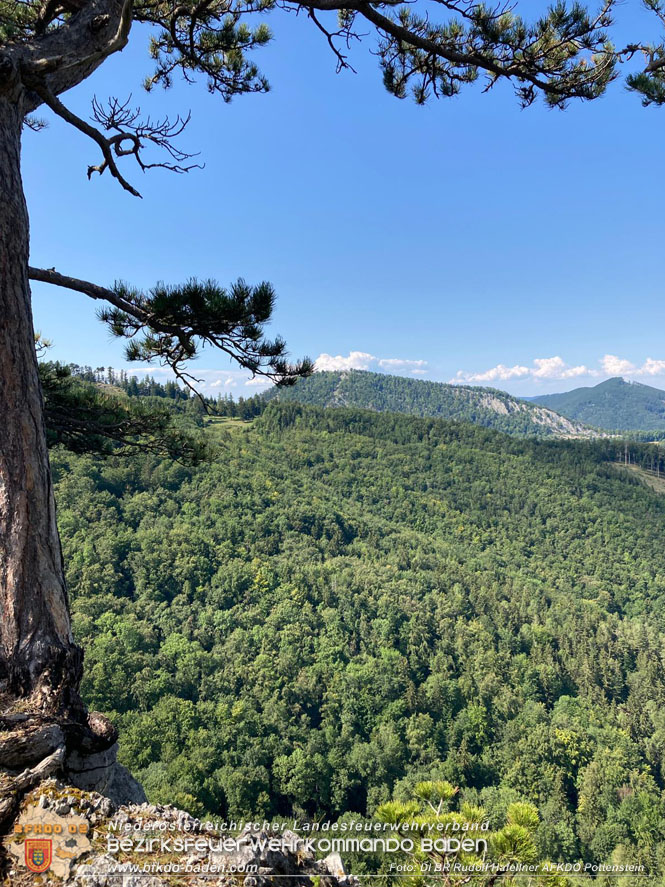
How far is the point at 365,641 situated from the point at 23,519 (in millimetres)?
53364

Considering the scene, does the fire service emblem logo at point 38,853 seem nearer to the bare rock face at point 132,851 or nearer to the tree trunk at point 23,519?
the bare rock face at point 132,851

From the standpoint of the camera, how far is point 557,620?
182 ft

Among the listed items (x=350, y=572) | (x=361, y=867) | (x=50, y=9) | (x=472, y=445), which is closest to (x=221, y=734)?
(x=361, y=867)

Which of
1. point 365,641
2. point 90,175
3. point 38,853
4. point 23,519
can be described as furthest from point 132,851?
point 365,641

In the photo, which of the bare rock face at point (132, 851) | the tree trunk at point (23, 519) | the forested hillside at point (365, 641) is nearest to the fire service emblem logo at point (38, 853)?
the bare rock face at point (132, 851)

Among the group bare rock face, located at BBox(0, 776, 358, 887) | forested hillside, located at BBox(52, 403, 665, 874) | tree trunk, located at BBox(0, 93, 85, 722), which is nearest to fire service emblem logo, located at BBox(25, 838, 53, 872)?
bare rock face, located at BBox(0, 776, 358, 887)

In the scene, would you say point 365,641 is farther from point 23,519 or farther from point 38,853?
point 38,853

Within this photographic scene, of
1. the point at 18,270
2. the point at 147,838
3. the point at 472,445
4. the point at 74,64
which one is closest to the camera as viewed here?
the point at 147,838

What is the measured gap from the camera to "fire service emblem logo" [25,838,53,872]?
3.97 feet

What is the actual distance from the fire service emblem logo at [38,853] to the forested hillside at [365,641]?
26.5 m

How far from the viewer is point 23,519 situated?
6.20 ft

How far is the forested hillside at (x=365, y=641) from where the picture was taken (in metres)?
30.2

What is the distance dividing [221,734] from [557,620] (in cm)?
4597

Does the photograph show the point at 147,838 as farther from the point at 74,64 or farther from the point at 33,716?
the point at 74,64
